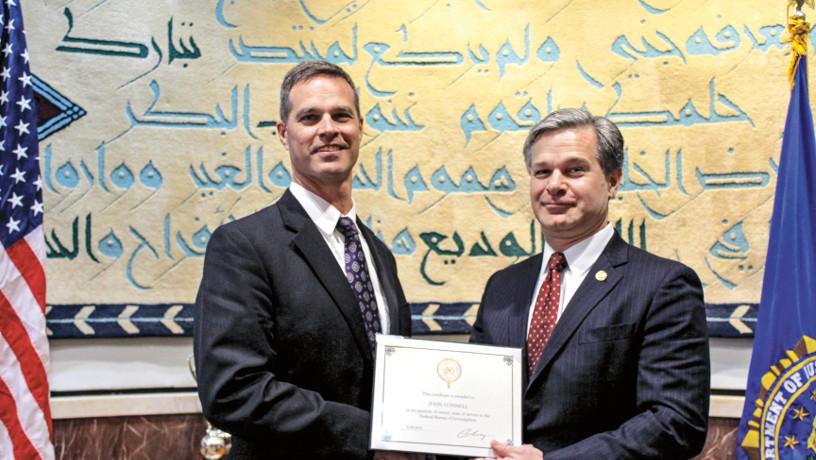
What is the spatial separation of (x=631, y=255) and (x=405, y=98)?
5.39 feet

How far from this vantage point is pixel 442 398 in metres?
2.05

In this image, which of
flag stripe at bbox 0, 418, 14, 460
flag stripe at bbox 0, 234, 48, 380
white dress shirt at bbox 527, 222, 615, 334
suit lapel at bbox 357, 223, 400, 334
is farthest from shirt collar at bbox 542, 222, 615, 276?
flag stripe at bbox 0, 418, 14, 460

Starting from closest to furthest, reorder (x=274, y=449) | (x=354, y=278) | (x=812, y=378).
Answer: (x=274, y=449), (x=354, y=278), (x=812, y=378)

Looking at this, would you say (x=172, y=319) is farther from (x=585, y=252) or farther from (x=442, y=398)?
(x=585, y=252)

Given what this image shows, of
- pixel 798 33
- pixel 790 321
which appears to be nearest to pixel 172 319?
pixel 790 321

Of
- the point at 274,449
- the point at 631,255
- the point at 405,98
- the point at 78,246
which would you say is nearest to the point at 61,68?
the point at 78,246

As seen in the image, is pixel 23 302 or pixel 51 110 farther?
pixel 51 110

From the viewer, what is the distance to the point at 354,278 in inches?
87.5

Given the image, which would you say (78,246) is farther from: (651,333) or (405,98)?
(651,333)

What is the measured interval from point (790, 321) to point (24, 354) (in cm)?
273

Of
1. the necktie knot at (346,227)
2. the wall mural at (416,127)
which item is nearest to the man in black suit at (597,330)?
the necktie knot at (346,227)

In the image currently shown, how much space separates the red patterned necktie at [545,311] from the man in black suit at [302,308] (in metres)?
0.39

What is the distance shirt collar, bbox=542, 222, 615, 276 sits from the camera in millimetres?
2266

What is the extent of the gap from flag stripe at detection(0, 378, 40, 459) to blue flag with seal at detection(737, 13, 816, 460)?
2.54 metres
